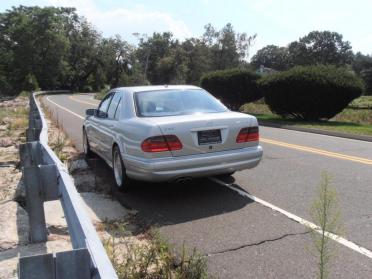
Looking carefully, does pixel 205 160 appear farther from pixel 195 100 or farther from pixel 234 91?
pixel 234 91

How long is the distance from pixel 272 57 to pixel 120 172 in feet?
464

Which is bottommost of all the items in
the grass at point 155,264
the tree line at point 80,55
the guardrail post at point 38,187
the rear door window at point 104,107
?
the grass at point 155,264

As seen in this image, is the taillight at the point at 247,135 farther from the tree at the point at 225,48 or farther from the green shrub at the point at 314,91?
the tree at the point at 225,48

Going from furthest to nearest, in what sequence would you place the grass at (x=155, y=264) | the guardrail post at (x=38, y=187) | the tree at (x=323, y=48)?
the tree at (x=323, y=48), the guardrail post at (x=38, y=187), the grass at (x=155, y=264)

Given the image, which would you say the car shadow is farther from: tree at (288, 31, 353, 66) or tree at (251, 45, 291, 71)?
tree at (251, 45, 291, 71)

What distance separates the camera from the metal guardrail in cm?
203

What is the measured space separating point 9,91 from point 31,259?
8828 cm

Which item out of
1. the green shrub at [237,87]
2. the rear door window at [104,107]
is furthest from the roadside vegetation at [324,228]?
the green shrub at [237,87]

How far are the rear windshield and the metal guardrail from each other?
7.57ft

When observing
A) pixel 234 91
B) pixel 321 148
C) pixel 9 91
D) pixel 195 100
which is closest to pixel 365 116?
pixel 234 91

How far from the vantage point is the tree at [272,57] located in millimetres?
140250

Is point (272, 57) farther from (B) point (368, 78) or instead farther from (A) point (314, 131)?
(A) point (314, 131)

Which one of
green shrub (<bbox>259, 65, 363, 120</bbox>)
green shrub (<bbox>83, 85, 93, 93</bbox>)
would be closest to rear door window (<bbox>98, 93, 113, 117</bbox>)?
green shrub (<bbox>259, 65, 363, 120</bbox>)

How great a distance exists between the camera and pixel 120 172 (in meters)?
7.21
